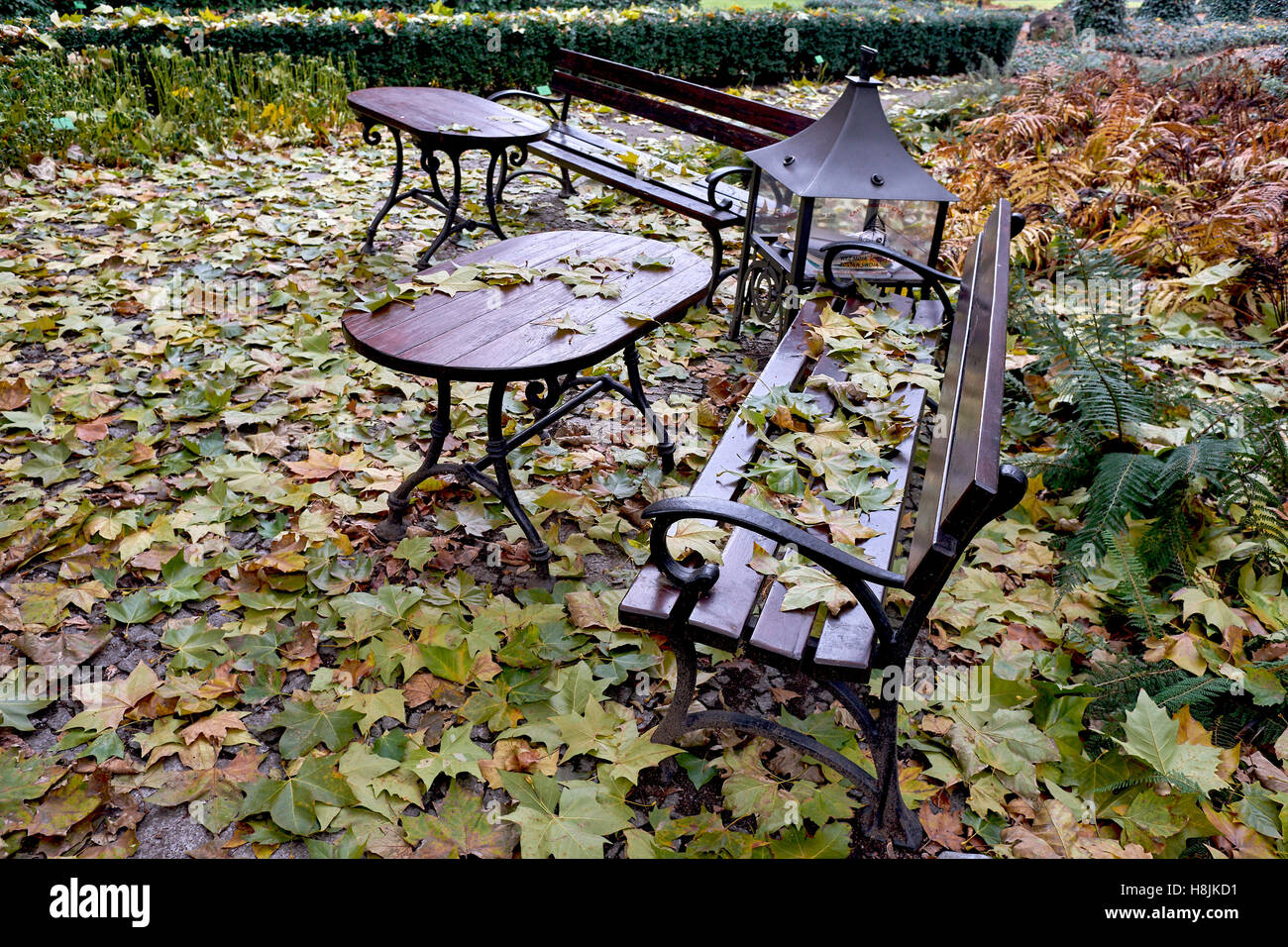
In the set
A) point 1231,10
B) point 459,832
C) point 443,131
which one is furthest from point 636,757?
point 1231,10

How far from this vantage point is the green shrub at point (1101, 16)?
1502 centimetres

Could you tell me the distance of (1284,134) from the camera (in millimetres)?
5316

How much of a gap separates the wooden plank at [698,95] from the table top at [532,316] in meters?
1.53

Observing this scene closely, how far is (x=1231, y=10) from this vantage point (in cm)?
1722

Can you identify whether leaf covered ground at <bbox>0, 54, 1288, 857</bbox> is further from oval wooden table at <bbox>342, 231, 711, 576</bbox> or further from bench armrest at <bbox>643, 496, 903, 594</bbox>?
bench armrest at <bbox>643, 496, 903, 594</bbox>

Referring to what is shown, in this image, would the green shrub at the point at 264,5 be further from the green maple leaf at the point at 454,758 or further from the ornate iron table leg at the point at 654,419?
the green maple leaf at the point at 454,758

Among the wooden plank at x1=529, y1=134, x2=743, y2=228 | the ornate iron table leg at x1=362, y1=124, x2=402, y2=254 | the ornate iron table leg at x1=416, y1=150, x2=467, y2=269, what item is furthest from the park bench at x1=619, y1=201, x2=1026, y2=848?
the ornate iron table leg at x1=362, y1=124, x2=402, y2=254

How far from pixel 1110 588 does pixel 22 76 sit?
7.27 metres

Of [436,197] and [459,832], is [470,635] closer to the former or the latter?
[459,832]

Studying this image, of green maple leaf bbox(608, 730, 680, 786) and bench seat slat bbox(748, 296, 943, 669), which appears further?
green maple leaf bbox(608, 730, 680, 786)

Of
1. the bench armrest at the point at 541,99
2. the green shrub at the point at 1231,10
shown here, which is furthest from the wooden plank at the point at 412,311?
the green shrub at the point at 1231,10

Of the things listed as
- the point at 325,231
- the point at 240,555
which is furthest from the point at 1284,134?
the point at 240,555

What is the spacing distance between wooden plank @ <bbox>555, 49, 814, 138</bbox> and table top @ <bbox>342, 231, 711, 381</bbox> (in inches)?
60.2

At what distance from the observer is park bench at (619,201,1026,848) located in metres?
1.43
